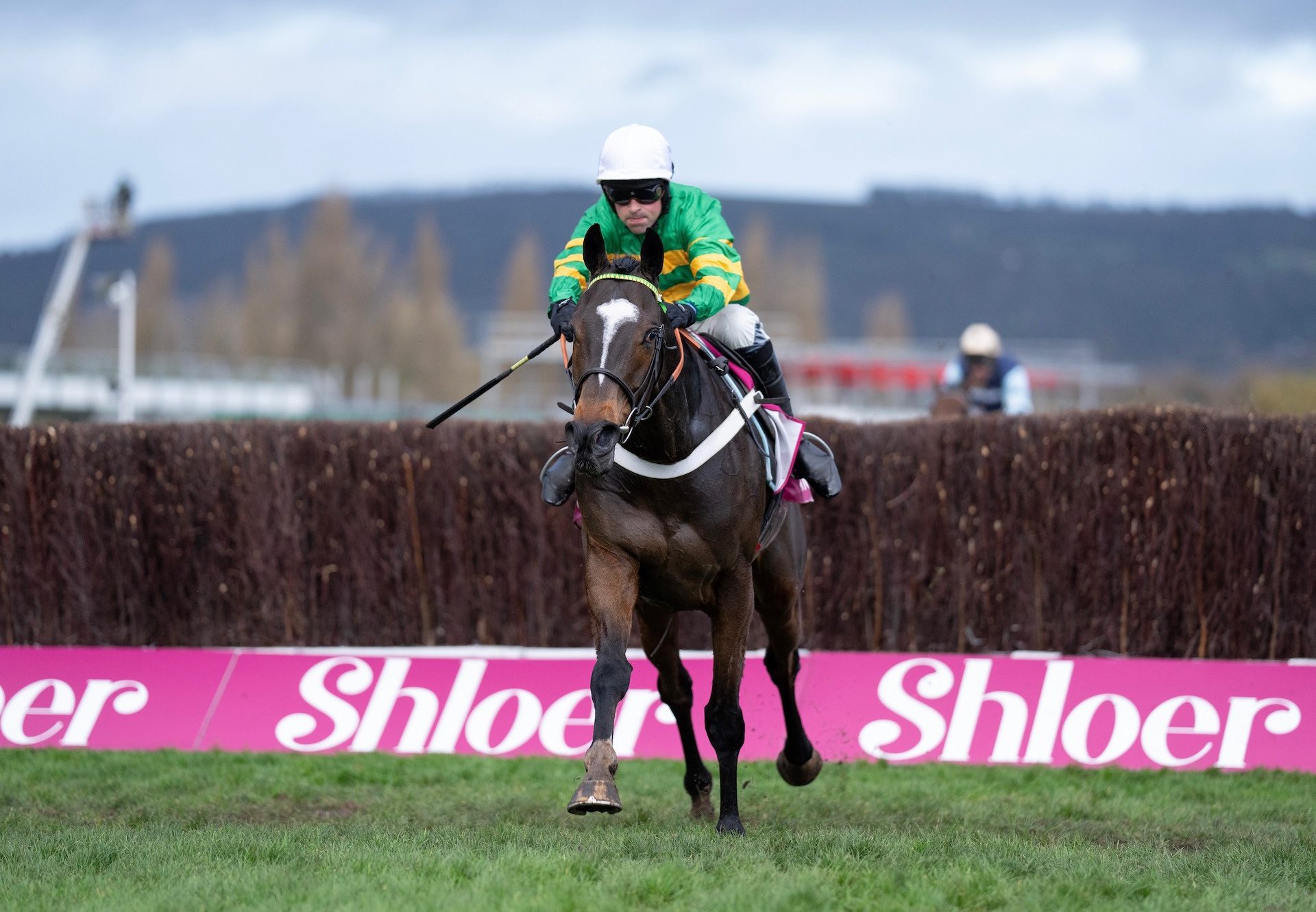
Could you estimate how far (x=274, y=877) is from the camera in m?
4.50

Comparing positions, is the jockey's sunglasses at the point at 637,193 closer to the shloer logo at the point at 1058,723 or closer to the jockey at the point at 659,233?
the jockey at the point at 659,233

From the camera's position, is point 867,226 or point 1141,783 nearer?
point 1141,783

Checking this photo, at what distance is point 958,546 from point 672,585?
13.8 feet

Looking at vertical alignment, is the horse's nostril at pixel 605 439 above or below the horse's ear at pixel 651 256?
below

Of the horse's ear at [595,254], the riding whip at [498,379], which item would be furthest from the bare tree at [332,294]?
the horse's ear at [595,254]

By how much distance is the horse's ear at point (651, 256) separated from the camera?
210 inches

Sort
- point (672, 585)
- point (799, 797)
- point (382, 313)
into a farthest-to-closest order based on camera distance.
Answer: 1. point (382, 313)
2. point (799, 797)
3. point (672, 585)

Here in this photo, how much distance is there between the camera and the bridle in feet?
16.1

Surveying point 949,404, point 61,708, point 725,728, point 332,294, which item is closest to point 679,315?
point 725,728

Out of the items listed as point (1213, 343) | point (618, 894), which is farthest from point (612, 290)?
point (1213, 343)

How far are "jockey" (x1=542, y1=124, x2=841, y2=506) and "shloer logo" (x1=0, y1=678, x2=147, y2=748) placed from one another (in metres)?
3.96

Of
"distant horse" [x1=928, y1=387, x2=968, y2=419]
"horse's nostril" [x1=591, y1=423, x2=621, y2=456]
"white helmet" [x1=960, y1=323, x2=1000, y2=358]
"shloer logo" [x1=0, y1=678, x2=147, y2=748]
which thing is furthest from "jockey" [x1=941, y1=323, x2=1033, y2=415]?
"horse's nostril" [x1=591, y1=423, x2=621, y2=456]

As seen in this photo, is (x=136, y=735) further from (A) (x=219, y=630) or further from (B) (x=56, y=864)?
(B) (x=56, y=864)

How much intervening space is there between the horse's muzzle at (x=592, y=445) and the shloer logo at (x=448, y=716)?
3.69 m
